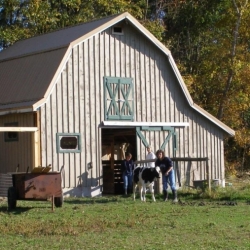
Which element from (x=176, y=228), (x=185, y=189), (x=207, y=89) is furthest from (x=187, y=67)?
(x=176, y=228)

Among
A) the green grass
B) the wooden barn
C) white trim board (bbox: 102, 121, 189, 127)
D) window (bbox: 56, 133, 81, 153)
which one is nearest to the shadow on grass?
the green grass

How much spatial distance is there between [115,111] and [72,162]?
Result: 2.63 m

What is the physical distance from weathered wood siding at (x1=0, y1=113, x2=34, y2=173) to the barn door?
307 centimetres

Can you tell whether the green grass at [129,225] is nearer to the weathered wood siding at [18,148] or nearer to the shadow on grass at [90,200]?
the shadow on grass at [90,200]

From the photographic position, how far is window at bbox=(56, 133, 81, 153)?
1037 inches

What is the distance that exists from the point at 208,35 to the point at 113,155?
1671 cm

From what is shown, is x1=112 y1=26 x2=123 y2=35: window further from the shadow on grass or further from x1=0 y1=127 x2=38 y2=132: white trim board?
the shadow on grass

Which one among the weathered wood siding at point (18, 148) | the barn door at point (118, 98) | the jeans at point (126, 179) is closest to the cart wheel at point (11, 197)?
the weathered wood siding at point (18, 148)

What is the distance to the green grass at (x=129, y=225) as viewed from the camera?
14477mm

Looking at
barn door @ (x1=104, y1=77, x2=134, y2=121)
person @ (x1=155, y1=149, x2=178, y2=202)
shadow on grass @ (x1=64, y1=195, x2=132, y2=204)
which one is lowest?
shadow on grass @ (x1=64, y1=195, x2=132, y2=204)

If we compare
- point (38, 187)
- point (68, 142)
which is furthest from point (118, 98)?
point (38, 187)

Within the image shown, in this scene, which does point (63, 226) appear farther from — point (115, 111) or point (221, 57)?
point (221, 57)

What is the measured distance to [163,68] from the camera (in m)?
29.3

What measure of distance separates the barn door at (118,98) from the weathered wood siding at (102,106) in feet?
0.70
